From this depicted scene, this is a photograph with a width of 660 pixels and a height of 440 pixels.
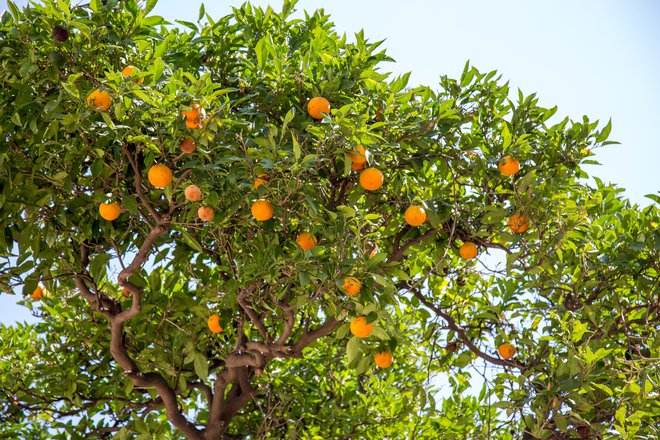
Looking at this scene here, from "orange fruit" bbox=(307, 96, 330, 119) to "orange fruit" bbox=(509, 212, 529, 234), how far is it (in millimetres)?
965

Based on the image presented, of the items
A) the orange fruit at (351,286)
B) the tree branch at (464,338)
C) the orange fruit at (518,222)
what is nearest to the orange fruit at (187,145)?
the orange fruit at (351,286)

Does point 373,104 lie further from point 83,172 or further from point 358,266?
point 83,172

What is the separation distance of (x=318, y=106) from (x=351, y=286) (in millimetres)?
738

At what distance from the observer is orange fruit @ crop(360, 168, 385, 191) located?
3146 mm

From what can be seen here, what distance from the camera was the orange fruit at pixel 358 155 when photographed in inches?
116

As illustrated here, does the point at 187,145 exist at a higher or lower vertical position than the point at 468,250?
higher

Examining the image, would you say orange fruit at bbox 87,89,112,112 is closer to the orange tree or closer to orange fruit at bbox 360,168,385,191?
the orange tree

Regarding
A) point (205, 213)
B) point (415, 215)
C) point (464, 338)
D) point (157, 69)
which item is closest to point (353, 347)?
point (415, 215)

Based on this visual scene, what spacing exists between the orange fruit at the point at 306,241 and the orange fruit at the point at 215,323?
0.65 metres

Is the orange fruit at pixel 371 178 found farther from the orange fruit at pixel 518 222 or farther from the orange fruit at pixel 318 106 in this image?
the orange fruit at pixel 518 222

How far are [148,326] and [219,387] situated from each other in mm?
477

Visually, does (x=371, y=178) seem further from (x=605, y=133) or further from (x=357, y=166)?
(x=605, y=133)

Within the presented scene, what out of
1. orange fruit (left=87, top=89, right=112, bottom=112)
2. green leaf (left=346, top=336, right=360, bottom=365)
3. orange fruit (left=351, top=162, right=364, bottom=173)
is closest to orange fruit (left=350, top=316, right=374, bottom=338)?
green leaf (left=346, top=336, right=360, bottom=365)

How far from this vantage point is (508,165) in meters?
3.40
